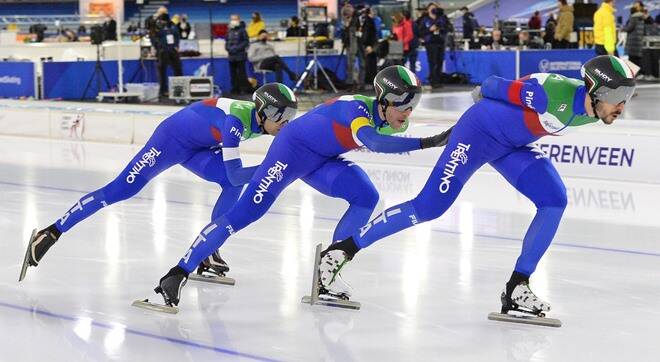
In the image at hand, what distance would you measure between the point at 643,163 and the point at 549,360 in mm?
5842

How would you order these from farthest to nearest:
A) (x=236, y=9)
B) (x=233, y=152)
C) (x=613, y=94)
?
1. (x=236, y=9)
2. (x=233, y=152)
3. (x=613, y=94)

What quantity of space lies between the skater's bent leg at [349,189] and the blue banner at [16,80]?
12.5 m

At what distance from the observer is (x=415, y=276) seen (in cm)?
603

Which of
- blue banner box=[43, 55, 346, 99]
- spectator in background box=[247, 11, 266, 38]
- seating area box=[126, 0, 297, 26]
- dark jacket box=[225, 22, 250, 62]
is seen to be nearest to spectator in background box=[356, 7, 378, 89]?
blue banner box=[43, 55, 346, 99]

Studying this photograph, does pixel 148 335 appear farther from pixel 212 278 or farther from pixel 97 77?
pixel 97 77

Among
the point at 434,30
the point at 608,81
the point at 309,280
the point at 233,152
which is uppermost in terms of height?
the point at 434,30

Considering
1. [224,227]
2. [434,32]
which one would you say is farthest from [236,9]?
[224,227]

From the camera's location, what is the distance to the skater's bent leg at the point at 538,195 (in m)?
4.95

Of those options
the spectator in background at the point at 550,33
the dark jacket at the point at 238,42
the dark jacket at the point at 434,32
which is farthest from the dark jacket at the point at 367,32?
the spectator in background at the point at 550,33

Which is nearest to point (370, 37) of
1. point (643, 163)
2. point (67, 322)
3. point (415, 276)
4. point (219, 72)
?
point (219, 72)

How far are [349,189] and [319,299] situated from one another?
0.56 metres

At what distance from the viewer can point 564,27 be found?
18.6 meters

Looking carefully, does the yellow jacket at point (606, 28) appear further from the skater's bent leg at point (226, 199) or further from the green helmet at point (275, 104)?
Result: the green helmet at point (275, 104)

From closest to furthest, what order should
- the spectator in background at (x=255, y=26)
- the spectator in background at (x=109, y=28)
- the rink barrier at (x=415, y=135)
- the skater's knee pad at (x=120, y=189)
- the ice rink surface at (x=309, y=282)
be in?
1. the ice rink surface at (x=309, y=282)
2. the skater's knee pad at (x=120, y=189)
3. the rink barrier at (x=415, y=135)
4. the spectator in background at (x=255, y=26)
5. the spectator in background at (x=109, y=28)
